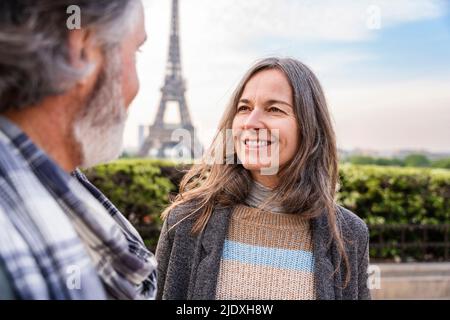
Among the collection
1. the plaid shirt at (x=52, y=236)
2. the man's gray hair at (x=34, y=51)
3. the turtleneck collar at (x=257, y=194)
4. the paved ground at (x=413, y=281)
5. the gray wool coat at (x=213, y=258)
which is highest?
the man's gray hair at (x=34, y=51)

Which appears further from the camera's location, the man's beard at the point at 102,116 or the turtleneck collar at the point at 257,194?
the turtleneck collar at the point at 257,194

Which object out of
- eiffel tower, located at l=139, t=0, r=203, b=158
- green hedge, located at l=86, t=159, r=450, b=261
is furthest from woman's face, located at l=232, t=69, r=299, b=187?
eiffel tower, located at l=139, t=0, r=203, b=158

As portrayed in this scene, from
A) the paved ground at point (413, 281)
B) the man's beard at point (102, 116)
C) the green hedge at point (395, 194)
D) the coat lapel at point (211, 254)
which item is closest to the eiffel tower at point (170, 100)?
the green hedge at point (395, 194)

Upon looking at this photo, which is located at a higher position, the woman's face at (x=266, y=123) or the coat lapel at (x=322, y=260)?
the woman's face at (x=266, y=123)

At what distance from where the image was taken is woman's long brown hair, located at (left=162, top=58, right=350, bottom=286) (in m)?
1.51

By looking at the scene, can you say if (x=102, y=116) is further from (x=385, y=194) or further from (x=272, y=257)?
(x=385, y=194)

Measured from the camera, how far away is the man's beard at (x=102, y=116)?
0.73 metres

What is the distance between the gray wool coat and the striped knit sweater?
28mm

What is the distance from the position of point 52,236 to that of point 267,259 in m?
0.87

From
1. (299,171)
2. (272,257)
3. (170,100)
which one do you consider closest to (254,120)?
(299,171)

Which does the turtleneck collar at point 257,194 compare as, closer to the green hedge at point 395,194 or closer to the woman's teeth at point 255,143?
the woman's teeth at point 255,143

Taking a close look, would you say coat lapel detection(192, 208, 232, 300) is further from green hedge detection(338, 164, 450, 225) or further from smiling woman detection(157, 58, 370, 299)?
green hedge detection(338, 164, 450, 225)

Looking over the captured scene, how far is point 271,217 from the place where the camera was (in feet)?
5.03
